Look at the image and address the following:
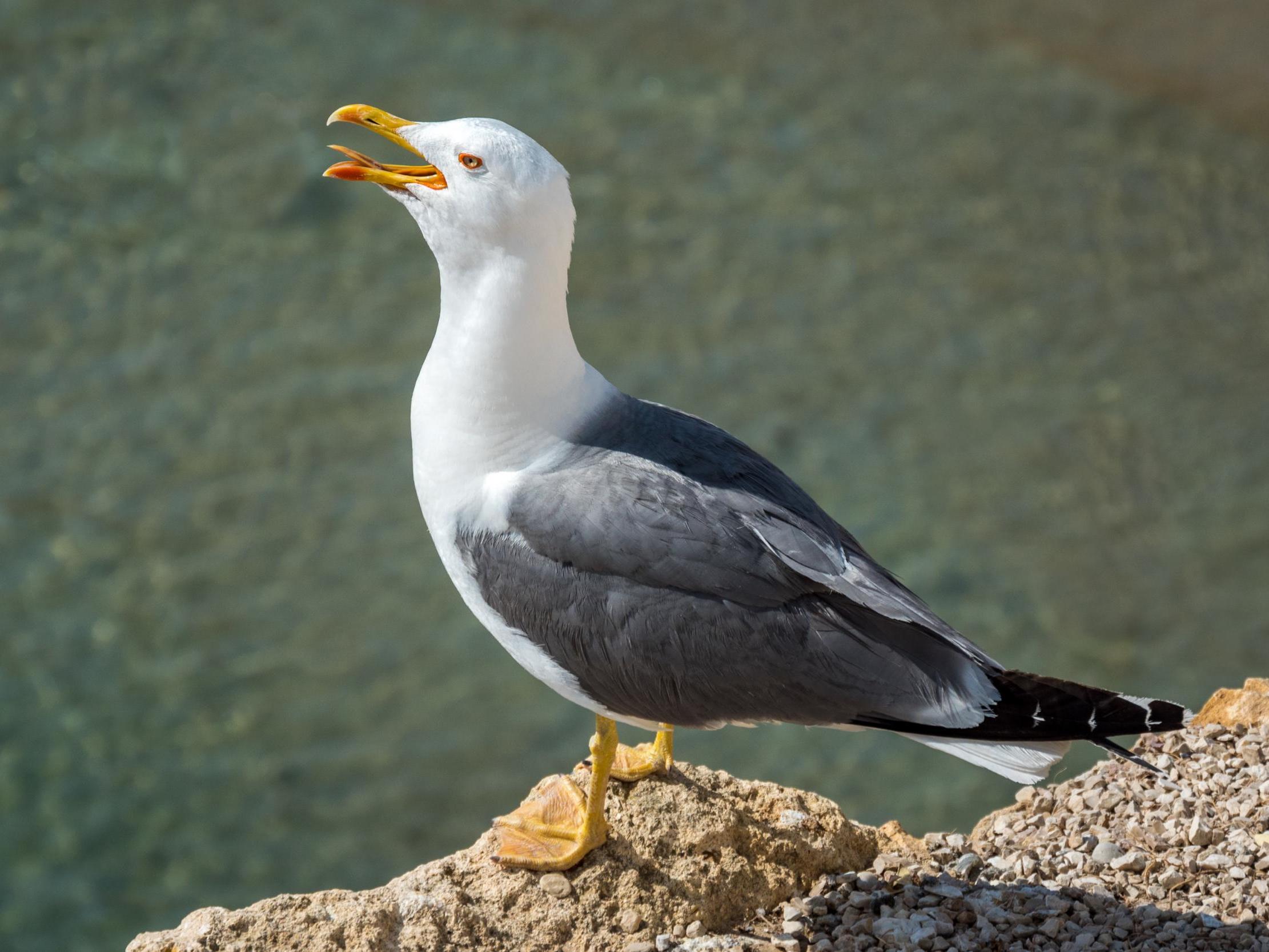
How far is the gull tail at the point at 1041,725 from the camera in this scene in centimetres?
312

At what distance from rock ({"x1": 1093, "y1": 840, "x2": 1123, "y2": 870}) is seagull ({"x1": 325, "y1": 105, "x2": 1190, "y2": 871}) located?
0.78 m

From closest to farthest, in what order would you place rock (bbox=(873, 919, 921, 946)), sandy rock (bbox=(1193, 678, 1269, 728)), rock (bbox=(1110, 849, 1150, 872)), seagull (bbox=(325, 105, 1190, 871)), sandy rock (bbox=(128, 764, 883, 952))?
1. seagull (bbox=(325, 105, 1190, 871))
2. sandy rock (bbox=(128, 764, 883, 952))
3. rock (bbox=(873, 919, 921, 946))
4. rock (bbox=(1110, 849, 1150, 872))
5. sandy rock (bbox=(1193, 678, 1269, 728))

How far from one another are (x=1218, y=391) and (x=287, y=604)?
5819 millimetres

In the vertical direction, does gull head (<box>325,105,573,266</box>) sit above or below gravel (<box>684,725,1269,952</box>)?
above

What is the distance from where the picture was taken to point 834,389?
8.84 metres

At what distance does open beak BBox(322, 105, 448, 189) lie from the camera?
343 cm

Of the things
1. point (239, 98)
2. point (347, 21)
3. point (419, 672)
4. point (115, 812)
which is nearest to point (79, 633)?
point (115, 812)

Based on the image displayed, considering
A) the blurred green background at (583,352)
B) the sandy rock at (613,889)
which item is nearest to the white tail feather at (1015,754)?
the sandy rock at (613,889)

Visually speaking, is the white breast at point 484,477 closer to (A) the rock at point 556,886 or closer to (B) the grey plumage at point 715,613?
(B) the grey plumage at point 715,613

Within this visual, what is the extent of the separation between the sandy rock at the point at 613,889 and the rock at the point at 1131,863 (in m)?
0.57

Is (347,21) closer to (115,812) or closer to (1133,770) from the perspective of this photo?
(115,812)

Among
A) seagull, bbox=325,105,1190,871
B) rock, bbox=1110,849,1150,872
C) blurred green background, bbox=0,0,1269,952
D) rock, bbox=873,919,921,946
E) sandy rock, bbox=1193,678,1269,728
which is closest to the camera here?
seagull, bbox=325,105,1190,871

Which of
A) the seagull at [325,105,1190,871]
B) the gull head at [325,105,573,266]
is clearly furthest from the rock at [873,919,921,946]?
the gull head at [325,105,573,266]

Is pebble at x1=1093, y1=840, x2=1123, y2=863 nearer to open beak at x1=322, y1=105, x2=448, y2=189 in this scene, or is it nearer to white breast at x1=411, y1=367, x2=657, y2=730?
white breast at x1=411, y1=367, x2=657, y2=730
